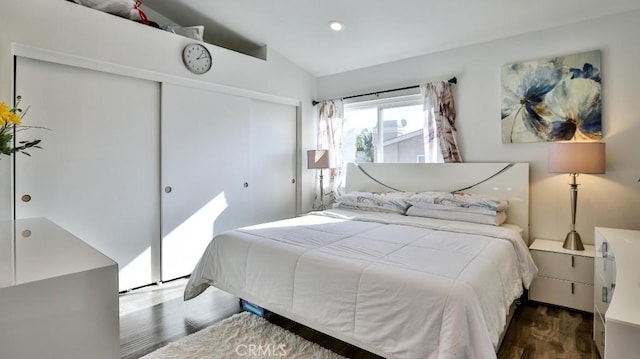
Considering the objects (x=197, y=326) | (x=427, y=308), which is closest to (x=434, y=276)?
(x=427, y=308)

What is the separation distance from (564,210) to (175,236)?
12.1ft

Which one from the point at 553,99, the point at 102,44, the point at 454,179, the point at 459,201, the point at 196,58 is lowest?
the point at 459,201

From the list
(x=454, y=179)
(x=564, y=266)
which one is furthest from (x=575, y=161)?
(x=454, y=179)

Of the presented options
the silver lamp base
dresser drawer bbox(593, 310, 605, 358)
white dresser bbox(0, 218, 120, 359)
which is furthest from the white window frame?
white dresser bbox(0, 218, 120, 359)

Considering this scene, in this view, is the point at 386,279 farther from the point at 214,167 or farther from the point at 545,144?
the point at 214,167

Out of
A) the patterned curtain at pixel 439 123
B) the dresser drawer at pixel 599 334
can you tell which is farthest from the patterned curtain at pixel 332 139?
the dresser drawer at pixel 599 334

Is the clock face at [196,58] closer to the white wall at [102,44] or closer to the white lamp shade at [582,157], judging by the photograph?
the white wall at [102,44]

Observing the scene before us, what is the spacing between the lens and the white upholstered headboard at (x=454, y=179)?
3.13 m

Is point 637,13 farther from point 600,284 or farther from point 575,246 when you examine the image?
point 600,284

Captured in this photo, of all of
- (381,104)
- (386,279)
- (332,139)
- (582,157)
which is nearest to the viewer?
(386,279)

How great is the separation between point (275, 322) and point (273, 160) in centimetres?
229

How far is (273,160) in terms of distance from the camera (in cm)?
431

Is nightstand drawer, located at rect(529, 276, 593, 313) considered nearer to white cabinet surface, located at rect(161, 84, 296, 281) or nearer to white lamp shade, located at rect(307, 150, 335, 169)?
white lamp shade, located at rect(307, 150, 335, 169)

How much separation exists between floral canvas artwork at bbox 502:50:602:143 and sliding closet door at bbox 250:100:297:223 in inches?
100
